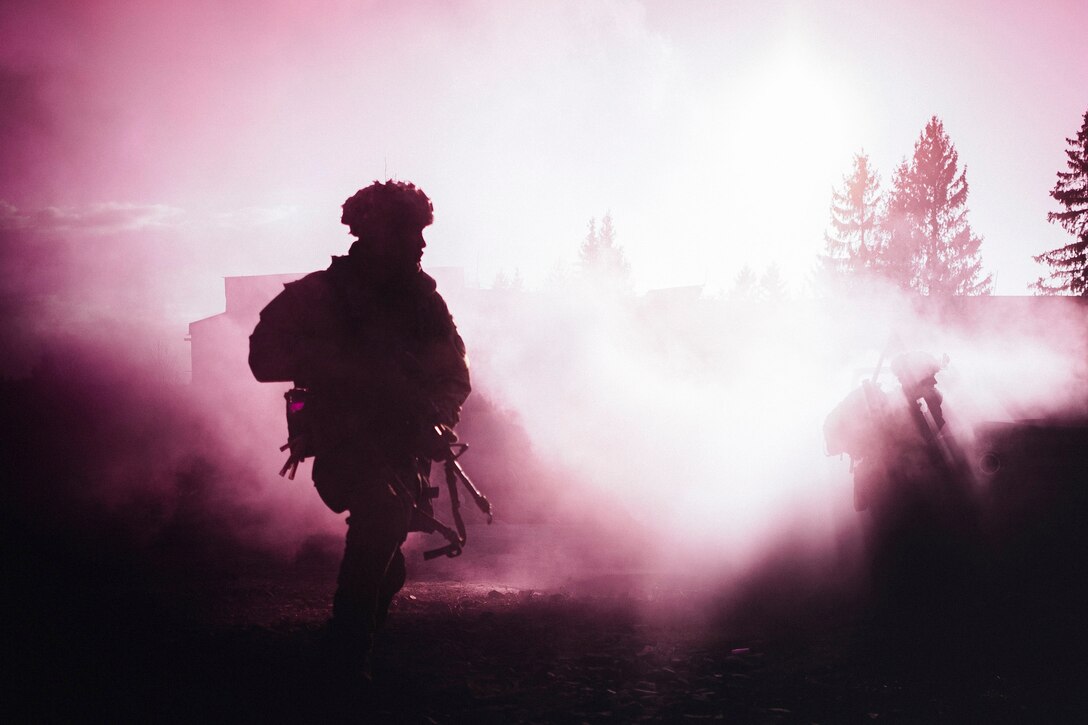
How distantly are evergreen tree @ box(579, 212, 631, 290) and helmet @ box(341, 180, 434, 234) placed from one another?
1386 inches

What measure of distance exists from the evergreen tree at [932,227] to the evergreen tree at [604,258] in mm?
13731

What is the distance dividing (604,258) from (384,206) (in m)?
37.6

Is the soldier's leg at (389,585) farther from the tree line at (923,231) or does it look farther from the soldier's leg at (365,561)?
the tree line at (923,231)

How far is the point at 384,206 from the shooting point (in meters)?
3.07

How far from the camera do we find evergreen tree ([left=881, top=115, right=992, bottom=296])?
30.5m

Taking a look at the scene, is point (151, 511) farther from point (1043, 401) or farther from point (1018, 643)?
point (1043, 401)

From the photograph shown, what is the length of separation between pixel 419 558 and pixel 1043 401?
28.6 ft

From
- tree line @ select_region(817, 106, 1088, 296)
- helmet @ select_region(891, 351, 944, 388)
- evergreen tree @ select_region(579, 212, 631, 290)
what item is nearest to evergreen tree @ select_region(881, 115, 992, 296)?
tree line @ select_region(817, 106, 1088, 296)

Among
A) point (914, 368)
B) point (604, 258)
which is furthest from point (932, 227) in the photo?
point (914, 368)

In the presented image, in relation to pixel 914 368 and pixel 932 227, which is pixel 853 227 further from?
pixel 914 368

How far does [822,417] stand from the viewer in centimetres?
1067

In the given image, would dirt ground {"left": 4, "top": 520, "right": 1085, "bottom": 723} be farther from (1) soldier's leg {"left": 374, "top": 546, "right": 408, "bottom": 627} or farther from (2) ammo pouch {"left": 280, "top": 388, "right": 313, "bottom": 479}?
(2) ammo pouch {"left": 280, "top": 388, "right": 313, "bottom": 479}

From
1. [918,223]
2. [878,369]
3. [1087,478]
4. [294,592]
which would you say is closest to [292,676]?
[294,592]

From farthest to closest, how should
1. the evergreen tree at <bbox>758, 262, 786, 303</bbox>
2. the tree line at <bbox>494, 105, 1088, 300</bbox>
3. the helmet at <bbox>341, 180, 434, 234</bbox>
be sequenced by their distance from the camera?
the evergreen tree at <bbox>758, 262, 786, 303</bbox> < the tree line at <bbox>494, 105, 1088, 300</bbox> < the helmet at <bbox>341, 180, 434, 234</bbox>
